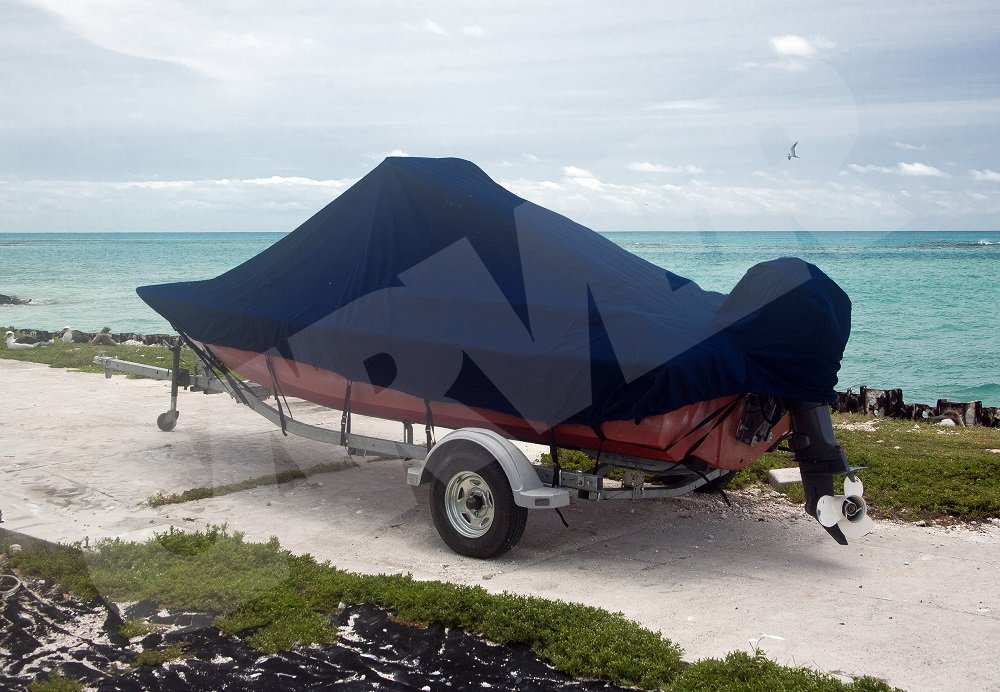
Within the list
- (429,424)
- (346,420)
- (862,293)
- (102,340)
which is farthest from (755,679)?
(862,293)

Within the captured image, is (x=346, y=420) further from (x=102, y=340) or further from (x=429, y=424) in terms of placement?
(x=102, y=340)

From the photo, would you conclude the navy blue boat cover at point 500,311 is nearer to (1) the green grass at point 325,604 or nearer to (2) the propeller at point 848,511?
(2) the propeller at point 848,511

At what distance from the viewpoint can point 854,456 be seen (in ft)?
32.6

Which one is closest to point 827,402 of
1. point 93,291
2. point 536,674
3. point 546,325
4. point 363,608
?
point 546,325

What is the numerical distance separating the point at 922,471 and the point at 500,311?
15.3ft

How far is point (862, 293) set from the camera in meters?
50.5

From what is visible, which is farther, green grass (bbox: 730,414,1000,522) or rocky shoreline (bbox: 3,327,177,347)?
rocky shoreline (bbox: 3,327,177,347)

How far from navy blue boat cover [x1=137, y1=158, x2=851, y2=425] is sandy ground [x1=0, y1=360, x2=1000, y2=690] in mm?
1160

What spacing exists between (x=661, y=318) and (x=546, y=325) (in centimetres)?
81

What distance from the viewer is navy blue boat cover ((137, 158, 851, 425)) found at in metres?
6.65

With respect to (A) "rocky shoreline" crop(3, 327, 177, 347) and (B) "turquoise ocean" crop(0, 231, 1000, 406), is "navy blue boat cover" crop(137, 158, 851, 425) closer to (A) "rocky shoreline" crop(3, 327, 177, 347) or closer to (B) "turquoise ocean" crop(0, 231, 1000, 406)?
(B) "turquoise ocean" crop(0, 231, 1000, 406)

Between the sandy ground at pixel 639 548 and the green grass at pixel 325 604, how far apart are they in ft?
1.15

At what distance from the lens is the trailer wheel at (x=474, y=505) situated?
6844 millimetres

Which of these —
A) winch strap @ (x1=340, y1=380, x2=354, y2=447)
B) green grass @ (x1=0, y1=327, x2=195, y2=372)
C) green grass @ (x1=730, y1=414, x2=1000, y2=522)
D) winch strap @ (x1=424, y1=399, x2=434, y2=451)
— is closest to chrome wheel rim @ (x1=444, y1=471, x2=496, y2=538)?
winch strap @ (x1=424, y1=399, x2=434, y2=451)
